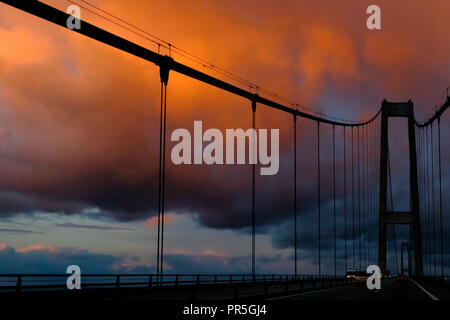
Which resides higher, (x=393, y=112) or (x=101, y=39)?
(x=393, y=112)

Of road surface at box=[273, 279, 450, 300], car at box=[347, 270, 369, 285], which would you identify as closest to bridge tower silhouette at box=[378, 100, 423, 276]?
car at box=[347, 270, 369, 285]

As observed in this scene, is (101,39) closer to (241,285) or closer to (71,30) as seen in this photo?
(71,30)

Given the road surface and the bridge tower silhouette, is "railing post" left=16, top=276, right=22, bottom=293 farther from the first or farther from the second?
the bridge tower silhouette

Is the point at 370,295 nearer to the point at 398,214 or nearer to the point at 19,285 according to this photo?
the point at 19,285

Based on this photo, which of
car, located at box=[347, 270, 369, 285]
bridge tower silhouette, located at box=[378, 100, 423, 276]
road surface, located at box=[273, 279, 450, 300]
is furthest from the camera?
bridge tower silhouette, located at box=[378, 100, 423, 276]

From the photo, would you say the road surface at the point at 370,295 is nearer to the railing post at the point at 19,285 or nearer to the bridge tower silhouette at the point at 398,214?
the railing post at the point at 19,285

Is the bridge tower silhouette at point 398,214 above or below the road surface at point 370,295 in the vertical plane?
above

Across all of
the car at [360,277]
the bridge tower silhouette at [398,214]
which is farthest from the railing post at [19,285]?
the bridge tower silhouette at [398,214]

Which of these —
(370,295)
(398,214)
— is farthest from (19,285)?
(398,214)
